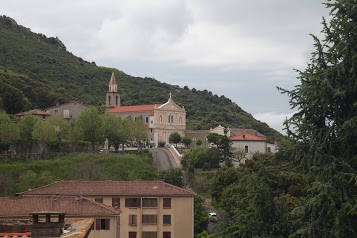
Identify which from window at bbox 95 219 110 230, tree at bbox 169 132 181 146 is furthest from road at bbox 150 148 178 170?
window at bbox 95 219 110 230

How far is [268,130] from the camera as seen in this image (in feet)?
477

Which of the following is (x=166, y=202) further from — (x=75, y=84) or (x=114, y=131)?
(x=75, y=84)

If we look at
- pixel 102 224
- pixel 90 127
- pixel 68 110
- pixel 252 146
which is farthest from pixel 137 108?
pixel 102 224

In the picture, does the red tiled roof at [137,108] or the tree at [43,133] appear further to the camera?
the red tiled roof at [137,108]

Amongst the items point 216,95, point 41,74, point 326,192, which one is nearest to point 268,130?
point 216,95

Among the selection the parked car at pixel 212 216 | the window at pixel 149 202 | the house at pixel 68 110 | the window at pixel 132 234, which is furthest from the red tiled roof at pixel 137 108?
the window at pixel 132 234

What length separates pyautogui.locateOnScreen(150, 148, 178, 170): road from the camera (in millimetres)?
76894

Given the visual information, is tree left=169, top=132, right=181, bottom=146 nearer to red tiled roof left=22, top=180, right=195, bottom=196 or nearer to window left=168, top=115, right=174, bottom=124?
window left=168, top=115, right=174, bottom=124

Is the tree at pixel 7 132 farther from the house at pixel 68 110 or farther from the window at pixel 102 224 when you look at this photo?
the window at pixel 102 224

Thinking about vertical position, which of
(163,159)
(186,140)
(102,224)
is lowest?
(102,224)

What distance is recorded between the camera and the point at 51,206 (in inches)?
1405

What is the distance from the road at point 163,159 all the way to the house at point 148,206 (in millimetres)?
27749

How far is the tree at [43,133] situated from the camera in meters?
73.2

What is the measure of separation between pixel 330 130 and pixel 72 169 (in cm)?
5371
